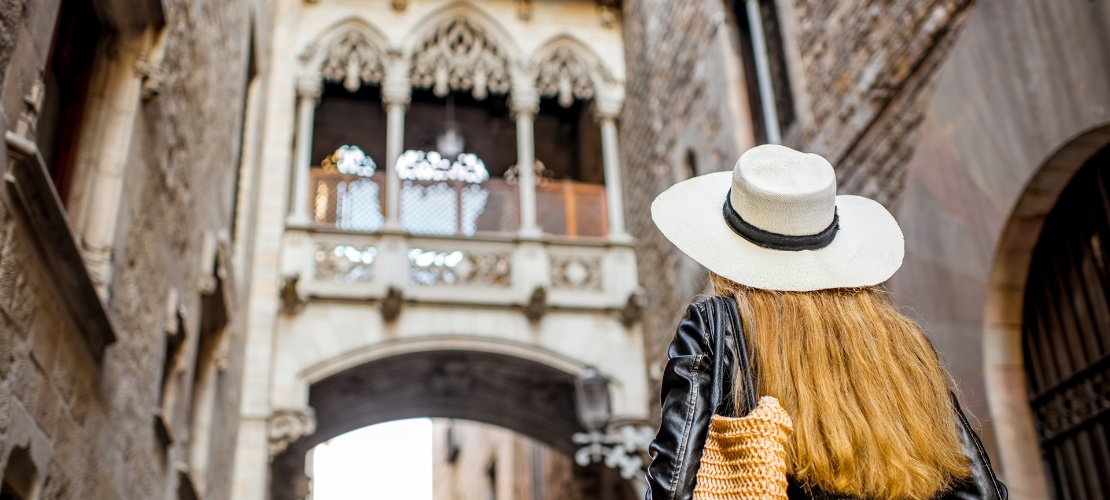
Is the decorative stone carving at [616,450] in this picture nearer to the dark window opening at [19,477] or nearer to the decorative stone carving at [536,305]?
the decorative stone carving at [536,305]

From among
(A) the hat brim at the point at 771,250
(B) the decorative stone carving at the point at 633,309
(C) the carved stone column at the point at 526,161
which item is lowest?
(A) the hat brim at the point at 771,250

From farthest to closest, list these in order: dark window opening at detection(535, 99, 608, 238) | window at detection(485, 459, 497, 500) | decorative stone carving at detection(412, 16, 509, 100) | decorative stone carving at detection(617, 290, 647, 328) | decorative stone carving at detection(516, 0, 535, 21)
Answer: window at detection(485, 459, 497, 500)
decorative stone carving at detection(516, 0, 535, 21)
decorative stone carving at detection(412, 16, 509, 100)
dark window opening at detection(535, 99, 608, 238)
decorative stone carving at detection(617, 290, 647, 328)

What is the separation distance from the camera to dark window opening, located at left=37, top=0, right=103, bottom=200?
15.9ft

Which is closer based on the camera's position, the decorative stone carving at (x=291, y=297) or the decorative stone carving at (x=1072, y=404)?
the decorative stone carving at (x=1072, y=404)

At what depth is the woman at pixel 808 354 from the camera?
5.57ft

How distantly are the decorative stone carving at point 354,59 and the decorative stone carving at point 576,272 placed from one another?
3208 millimetres

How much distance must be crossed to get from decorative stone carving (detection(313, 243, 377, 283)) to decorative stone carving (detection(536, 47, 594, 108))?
10.3ft

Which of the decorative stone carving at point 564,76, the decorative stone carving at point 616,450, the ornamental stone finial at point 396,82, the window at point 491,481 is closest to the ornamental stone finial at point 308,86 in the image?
the ornamental stone finial at point 396,82

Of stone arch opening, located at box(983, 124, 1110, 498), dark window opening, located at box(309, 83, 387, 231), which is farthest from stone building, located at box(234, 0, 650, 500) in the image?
stone arch opening, located at box(983, 124, 1110, 498)

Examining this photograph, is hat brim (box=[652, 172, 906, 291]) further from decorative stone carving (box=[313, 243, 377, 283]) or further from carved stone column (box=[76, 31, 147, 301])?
decorative stone carving (box=[313, 243, 377, 283])

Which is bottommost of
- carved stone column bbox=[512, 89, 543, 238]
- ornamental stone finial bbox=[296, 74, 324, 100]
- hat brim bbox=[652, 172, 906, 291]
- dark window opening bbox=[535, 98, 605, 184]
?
hat brim bbox=[652, 172, 906, 291]

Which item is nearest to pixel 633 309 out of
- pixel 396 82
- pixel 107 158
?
pixel 396 82

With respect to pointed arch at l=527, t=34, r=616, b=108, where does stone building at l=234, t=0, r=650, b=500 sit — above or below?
below

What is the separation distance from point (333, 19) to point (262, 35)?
224 centimetres
